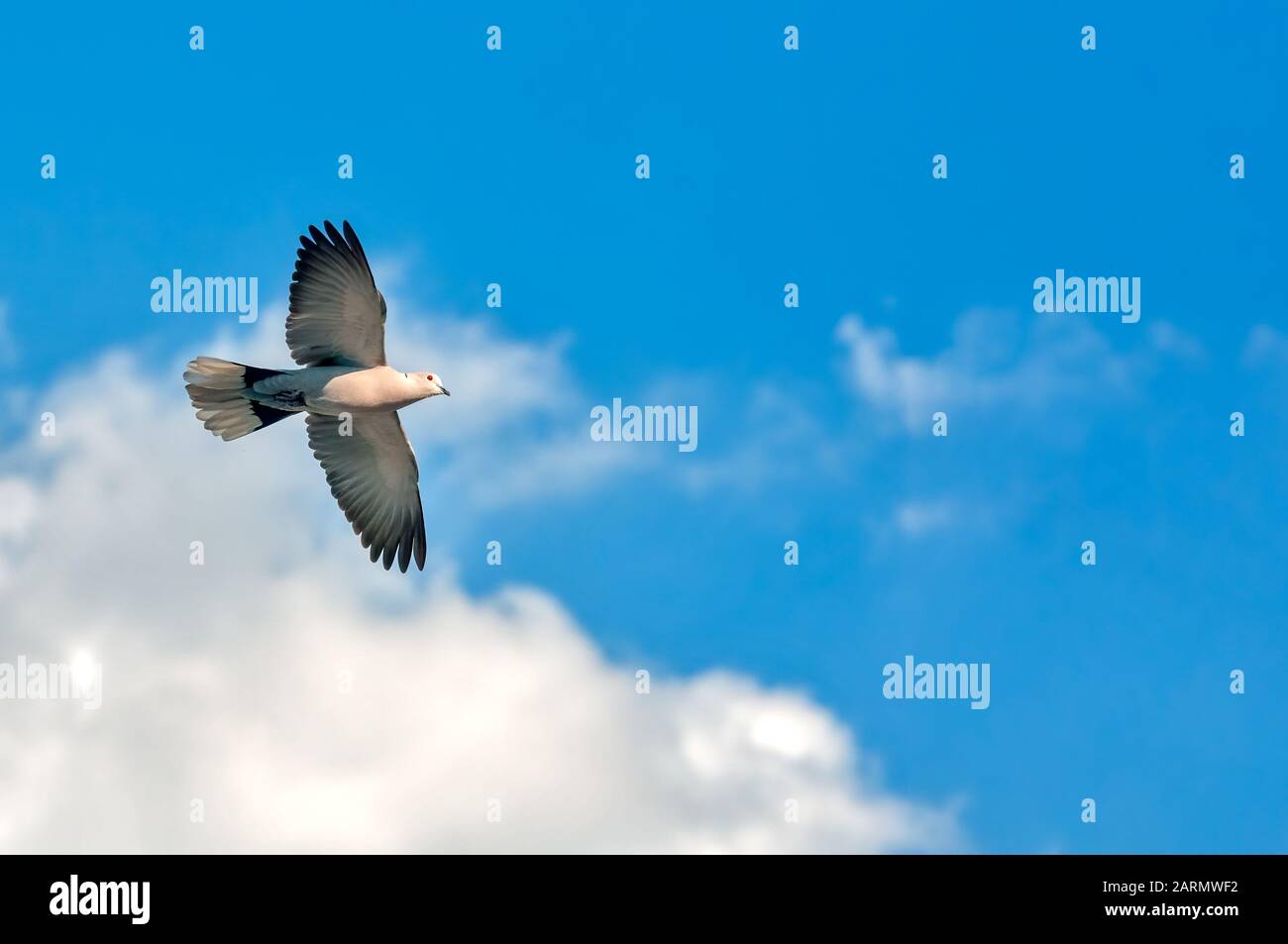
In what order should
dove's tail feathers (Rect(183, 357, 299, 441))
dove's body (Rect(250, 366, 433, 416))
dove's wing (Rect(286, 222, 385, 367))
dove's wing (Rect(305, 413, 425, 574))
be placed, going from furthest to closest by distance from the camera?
dove's wing (Rect(305, 413, 425, 574)), dove's tail feathers (Rect(183, 357, 299, 441)), dove's body (Rect(250, 366, 433, 416)), dove's wing (Rect(286, 222, 385, 367))

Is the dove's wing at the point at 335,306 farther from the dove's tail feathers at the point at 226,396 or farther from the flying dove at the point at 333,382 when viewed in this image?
the dove's tail feathers at the point at 226,396

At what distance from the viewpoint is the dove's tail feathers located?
2517 cm

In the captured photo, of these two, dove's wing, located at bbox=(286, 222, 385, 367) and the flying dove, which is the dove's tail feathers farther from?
dove's wing, located at bbox=(286, 222, 385, 367)

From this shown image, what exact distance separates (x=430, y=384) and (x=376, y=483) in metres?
3.14

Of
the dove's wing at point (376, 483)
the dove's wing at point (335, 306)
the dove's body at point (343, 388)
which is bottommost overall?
the dove's wing at point (376, 483)

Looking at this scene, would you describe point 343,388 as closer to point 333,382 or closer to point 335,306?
point 333,382

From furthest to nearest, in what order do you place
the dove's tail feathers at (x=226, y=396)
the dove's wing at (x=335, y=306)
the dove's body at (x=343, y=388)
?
the dove's tail feathers at (x=226, y=396), the dove's body at (x=343, y=388), the dove's wing at (x=335, y=306)

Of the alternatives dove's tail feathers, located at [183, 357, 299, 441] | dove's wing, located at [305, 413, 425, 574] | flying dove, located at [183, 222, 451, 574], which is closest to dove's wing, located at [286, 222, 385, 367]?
flying dove, located at [183, 222, 451, 574]

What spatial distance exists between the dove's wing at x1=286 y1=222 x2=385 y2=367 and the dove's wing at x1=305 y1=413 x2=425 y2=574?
83.0 inches

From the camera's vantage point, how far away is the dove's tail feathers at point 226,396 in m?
25.2

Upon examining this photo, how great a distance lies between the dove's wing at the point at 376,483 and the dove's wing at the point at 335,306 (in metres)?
2.11

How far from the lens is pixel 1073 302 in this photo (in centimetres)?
2984

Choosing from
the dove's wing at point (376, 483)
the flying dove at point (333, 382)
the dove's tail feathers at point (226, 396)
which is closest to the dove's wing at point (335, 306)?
the flying dove at point (333, 382)

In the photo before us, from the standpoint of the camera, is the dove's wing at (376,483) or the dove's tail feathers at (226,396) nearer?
the dove's tail feathers at (226,396)
